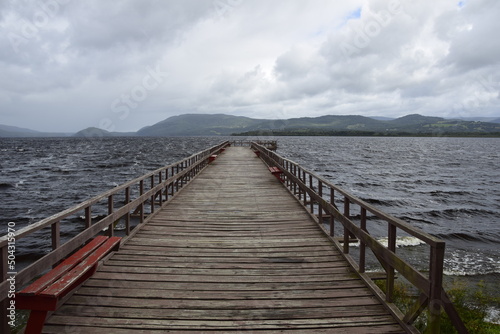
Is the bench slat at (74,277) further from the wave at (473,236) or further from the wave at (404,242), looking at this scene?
the wave at (473,236)

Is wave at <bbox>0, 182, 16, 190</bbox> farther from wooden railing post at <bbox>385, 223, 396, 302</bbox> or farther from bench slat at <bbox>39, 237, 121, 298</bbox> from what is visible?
wooden railing post at <bbox>385, 223, 396, 302</bbox>

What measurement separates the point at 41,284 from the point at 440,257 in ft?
13.1

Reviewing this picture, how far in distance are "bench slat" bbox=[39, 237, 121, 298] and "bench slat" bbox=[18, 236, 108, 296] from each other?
0.07 meters

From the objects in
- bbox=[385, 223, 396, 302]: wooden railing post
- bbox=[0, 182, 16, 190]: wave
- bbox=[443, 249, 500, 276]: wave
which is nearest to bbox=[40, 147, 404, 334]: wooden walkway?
bbox=[385, 223, 396, 302]: wooden railing post

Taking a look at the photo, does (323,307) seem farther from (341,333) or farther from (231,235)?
(231,235)

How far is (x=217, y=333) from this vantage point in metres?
3.36

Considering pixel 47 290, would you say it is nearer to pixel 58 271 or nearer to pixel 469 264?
pixel 58 271

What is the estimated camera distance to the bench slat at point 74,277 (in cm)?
324

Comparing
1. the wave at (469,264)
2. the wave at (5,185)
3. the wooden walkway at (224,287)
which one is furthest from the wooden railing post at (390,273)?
the wave at (5,185)

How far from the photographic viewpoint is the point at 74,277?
3.63 m

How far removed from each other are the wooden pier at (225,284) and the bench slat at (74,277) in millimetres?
194

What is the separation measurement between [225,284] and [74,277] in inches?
73.3

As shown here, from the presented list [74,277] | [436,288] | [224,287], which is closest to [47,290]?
[74,277]

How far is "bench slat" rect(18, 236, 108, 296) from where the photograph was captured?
326 centimetres
